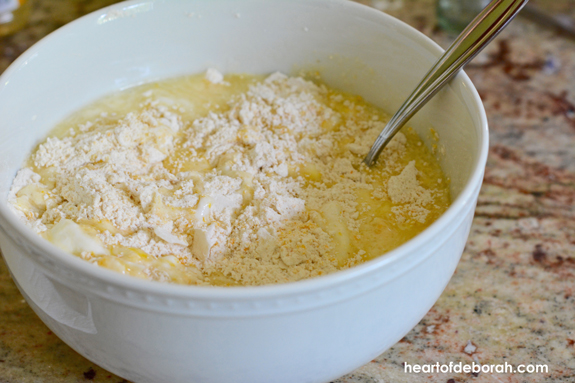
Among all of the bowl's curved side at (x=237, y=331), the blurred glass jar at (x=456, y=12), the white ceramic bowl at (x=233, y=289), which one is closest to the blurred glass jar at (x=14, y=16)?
the white ceramic bowl at (x=233, y=289)

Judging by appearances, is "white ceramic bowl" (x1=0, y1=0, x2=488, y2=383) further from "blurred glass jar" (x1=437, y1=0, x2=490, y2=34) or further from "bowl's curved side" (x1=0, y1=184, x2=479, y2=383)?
"blurred glass jar" (x1=437, y1=0, x2=490, y2=34)

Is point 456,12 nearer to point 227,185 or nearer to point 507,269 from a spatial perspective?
point 507,269

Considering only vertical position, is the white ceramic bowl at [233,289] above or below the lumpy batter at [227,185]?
above

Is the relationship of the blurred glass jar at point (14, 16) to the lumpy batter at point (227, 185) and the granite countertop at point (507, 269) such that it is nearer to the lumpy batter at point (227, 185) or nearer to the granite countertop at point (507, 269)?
the granite countertop at point (507, 269)

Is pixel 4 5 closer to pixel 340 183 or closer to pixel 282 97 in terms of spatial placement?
pixel 282 97

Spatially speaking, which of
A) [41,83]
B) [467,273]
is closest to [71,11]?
[41,83]

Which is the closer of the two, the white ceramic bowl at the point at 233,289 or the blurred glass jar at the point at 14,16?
the white ceramic bowl at the point at 233,289
